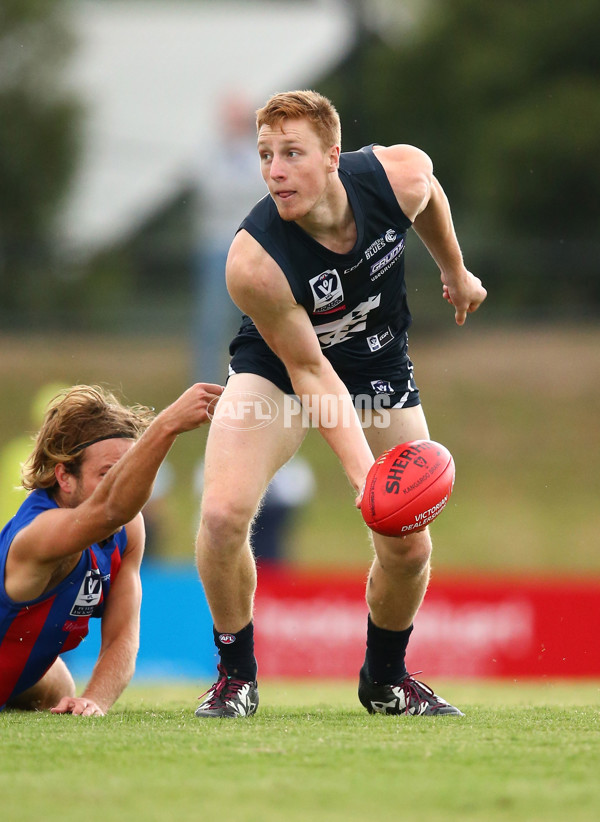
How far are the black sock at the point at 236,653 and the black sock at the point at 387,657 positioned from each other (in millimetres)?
502

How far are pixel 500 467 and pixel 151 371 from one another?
6422mm

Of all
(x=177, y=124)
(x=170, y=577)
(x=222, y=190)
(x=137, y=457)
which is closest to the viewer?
(x=137, y=457)

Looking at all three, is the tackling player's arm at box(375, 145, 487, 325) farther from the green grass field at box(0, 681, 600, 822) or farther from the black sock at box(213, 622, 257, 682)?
the green grass field at box(0, 681, 600, 822)

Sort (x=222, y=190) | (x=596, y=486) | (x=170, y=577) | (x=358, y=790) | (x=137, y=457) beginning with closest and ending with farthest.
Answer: (x=358, y=790) → (x=137, y=457) → (x=170, y=577) → (x=222, y=190) → (x=596, y=486)

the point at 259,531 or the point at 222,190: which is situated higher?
the point at 222,190

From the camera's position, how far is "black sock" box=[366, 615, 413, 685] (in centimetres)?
491

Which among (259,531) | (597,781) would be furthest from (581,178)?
(597,781)

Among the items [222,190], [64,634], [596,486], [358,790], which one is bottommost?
[358,790]

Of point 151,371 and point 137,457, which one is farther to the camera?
point 151,371

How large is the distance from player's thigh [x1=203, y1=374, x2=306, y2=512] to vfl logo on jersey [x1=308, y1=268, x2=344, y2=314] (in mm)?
397

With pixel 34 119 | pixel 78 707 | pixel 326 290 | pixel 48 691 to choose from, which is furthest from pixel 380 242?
pixel 34 119

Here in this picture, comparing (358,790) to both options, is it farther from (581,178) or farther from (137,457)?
(581,178)

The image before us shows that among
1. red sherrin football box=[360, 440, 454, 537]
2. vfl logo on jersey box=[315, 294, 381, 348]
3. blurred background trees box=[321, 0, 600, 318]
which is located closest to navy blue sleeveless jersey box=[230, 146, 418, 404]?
vfl logo on jersey box=[315, 294, 381, 348]

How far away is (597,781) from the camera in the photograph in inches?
125
